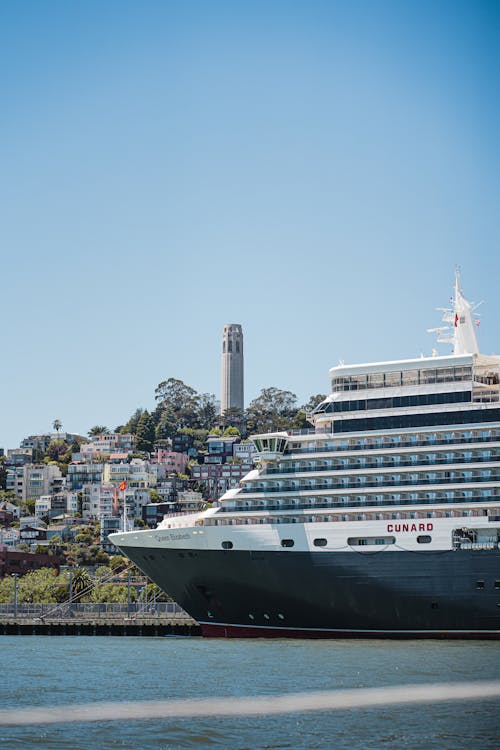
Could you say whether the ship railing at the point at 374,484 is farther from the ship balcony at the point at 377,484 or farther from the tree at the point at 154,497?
the tree at the point at 154,497

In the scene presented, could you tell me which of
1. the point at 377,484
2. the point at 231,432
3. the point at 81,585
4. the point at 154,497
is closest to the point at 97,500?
the point at 154,497

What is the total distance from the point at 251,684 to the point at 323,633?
57.1ft

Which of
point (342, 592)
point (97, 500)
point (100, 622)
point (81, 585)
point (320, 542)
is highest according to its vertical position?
point (97, 500)

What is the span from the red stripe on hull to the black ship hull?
0.05 meters

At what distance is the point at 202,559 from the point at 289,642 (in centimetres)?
627

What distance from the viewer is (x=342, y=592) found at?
176 ft

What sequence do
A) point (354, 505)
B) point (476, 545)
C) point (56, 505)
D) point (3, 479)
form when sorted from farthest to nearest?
1. point (3, 479)
2. point (56, 505)
3. point (354, 505)
4. point (476, 545)

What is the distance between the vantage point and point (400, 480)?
55.1m

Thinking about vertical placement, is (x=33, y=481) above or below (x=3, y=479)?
below

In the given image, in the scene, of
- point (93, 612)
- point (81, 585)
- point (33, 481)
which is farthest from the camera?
point (33, 481)

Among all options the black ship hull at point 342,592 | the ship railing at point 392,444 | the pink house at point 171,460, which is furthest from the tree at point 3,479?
the ship railing at point 392,444

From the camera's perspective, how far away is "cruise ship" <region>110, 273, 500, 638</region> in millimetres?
52469

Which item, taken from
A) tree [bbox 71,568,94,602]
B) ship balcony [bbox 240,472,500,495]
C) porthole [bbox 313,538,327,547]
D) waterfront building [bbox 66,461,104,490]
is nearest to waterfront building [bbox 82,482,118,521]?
waterfront building [bbox 66,461,104,490]

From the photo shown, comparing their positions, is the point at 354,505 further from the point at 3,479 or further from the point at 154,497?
the point at 3,479
